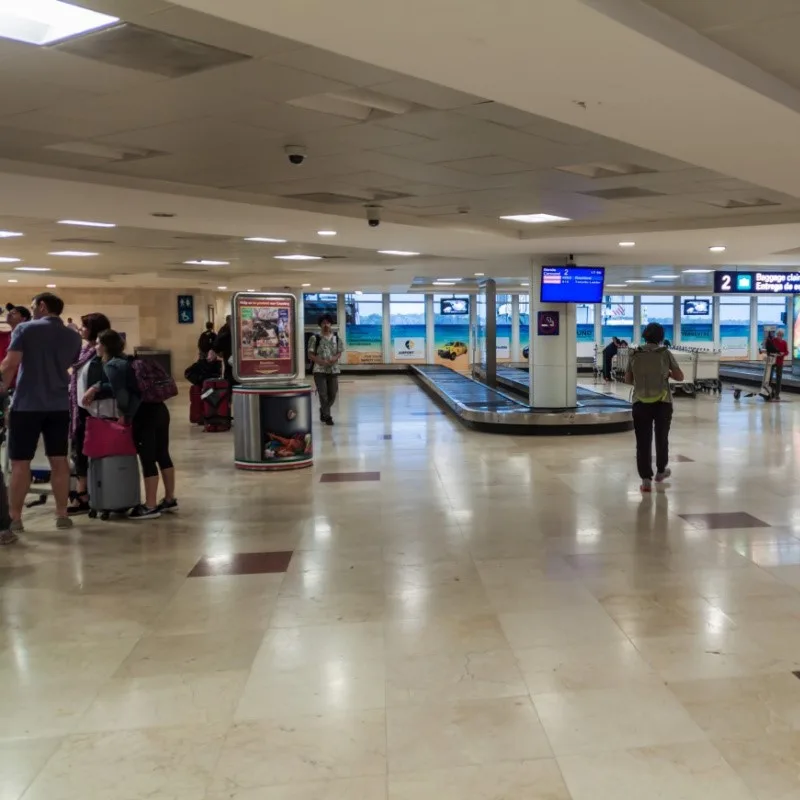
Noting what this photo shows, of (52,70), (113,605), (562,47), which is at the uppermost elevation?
(52,70)

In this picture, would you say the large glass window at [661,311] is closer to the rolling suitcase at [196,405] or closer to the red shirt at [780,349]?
the red shirt at [780,349]

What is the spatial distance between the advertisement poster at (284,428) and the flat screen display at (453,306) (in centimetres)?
2611

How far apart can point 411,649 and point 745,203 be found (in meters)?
8.11

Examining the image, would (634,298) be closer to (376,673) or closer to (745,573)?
(745,573)

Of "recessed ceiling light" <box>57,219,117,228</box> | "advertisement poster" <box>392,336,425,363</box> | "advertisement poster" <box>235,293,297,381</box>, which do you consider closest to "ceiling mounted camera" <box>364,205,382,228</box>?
"advertisement poster" <box>235,293,297,381</box>

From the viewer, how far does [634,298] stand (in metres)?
35.9

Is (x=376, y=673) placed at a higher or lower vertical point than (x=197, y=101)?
lower

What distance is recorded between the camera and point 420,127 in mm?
5629

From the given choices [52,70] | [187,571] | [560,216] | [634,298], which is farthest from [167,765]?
[634,298]

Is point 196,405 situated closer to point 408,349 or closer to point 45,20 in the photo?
point 45,20

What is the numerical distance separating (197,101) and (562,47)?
2670 mm

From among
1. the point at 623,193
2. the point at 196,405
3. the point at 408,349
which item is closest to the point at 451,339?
the point at 408,349

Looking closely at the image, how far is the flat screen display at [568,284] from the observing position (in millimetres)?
13969

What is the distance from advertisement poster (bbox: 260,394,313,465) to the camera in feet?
31.0
